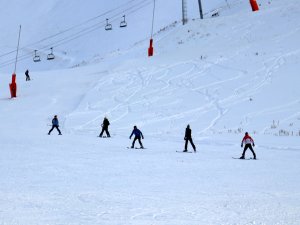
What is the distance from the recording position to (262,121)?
24.0 metres

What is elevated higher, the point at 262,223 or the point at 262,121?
the point at 262,121

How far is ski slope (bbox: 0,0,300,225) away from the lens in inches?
344

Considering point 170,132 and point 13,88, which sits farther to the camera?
point 13,88

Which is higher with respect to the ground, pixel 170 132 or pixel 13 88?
pixel 13 88

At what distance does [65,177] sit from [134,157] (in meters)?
4.75

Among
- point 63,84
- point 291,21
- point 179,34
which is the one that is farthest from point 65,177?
point 179,34

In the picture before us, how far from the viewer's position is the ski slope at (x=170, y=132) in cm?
873

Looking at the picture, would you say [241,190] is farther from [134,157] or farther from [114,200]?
[134,157]

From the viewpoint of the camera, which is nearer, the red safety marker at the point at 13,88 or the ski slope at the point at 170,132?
the ski slope at the point at 170,132

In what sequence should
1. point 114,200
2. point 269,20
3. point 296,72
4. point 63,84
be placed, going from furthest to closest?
point 269,20
point 63,84
point 296,72
point 114,200

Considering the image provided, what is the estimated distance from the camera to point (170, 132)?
79.8 feet

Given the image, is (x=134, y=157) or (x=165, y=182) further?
(x=134, y=157)

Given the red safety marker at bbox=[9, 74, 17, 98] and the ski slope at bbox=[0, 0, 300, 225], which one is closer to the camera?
the ski slope at bbox=[0, 0, 300, 225]

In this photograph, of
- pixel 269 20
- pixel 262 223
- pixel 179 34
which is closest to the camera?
pixel 262 223
